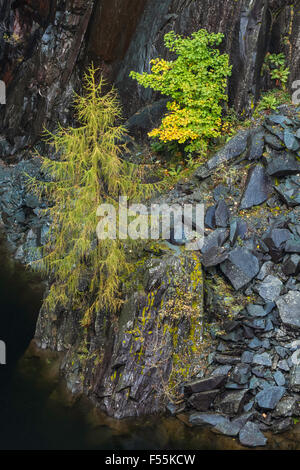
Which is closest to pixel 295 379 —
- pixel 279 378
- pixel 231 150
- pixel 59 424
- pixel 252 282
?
pixel 279 378

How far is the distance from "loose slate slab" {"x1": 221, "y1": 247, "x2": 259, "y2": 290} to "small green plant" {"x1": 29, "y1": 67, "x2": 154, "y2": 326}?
8.56ft

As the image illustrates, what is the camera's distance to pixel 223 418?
438 inches

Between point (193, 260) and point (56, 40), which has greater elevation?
point (56, 40)

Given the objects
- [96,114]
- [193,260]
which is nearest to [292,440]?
[193,260]

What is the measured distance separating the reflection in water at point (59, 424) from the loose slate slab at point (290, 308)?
8.00 ft

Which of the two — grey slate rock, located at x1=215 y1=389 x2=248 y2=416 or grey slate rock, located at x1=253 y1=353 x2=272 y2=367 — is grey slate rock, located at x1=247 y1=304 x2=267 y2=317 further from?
grey slate rock, located at x1=215 y1=389 x2=248 y2=416

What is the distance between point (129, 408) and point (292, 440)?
3.84 metres

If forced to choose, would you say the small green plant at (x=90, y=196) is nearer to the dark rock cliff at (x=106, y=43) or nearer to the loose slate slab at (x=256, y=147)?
the loose slate slab at (x=256, y=147)

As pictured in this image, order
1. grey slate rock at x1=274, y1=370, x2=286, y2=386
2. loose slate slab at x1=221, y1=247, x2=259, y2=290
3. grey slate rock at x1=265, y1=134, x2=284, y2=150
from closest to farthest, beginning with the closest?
1. grey slate rock at x1=274, y1=370, x2=286, y2=386
2. loose slate slab at x1=221, y1=247, x2=259, y2=290
3. grey slate rock at x1=265, y1=134, x2=284, y2=150

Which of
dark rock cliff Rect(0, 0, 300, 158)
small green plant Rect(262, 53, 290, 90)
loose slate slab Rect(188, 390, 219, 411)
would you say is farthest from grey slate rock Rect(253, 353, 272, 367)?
small green plant Rect(262, 53, 290, 90)

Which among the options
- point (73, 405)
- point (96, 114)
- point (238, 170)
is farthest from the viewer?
point (238, 170)

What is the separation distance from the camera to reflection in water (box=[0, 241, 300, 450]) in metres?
11.0

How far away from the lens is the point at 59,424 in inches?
460

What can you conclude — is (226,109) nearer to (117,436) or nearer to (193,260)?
(193,260)
